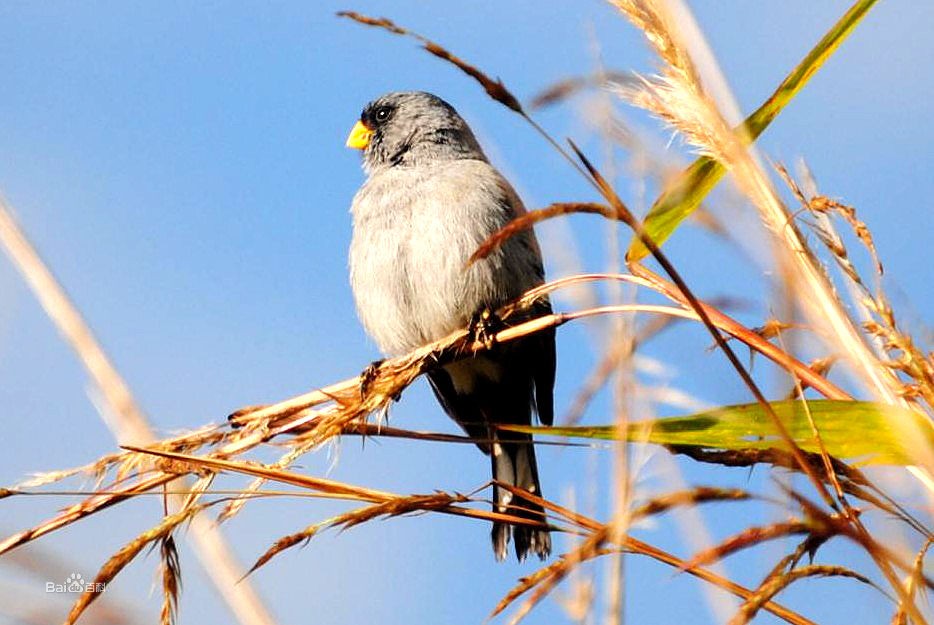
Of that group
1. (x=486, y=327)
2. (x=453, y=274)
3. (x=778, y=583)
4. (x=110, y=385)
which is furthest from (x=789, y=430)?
(x=453, y=274)

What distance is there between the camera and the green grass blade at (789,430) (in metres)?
1.47

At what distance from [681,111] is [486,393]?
3116 millimetres

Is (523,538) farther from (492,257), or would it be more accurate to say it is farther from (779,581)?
(779,581)

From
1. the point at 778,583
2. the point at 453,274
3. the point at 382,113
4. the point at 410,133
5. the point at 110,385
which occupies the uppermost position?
the point at 382,113

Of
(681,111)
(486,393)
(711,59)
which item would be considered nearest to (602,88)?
(711,59)

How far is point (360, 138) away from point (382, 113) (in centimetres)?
15

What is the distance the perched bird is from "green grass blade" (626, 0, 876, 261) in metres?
1.76

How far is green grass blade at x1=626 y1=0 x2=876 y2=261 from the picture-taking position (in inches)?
67.1

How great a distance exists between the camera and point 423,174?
427 cm

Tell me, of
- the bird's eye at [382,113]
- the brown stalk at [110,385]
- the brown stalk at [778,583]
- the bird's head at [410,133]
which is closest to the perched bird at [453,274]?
the bird's head at [410,133]

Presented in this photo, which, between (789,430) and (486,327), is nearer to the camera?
(789,430)

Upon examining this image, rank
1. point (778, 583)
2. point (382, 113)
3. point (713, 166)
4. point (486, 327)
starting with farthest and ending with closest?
point (382, 113) < point (486, 327) < point (713, 166) < point (778, 583)

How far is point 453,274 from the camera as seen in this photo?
3795mm

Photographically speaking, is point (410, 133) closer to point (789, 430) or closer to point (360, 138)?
point (360, 138)
